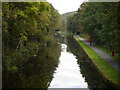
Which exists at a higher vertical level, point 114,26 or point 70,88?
point 114,26

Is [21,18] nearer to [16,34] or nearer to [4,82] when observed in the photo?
[16,34]

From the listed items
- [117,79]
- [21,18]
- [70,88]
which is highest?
[21,18]

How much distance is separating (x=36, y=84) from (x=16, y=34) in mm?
10942

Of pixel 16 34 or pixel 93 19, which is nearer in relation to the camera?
pixel 16 34

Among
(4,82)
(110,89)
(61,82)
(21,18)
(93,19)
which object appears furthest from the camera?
(93,19)

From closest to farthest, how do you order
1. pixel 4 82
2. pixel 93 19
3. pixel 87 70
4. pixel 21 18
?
pixel 4 82
pixel 87 70
pixel 21 18
pixel 93 19

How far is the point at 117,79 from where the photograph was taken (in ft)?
48.3

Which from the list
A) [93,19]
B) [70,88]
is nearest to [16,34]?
[70,88]

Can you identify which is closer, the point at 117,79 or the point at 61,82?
the point at 117,79

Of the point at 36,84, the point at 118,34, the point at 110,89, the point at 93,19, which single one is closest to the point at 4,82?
the point at 36,84

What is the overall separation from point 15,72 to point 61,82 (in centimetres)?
443

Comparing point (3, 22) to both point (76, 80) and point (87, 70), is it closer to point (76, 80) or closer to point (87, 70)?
point (76, 80)

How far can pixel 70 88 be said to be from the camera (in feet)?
52.0

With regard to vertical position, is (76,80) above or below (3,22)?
below
